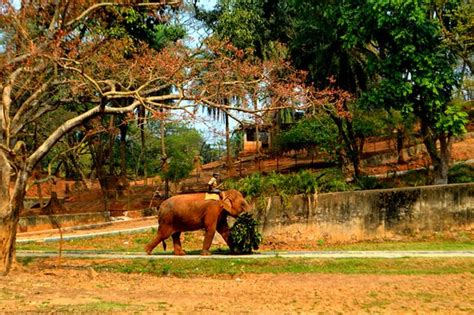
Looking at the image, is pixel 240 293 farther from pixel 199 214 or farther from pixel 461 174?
pixel 461 174

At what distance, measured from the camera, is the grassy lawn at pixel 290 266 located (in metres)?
14.0

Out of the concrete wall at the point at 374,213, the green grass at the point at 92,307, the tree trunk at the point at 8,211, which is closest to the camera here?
the green grass at the point at 92,307

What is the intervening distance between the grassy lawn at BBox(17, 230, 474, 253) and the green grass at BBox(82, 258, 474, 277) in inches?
128

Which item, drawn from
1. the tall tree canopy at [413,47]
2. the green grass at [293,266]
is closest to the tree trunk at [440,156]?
the tall tree canopy at [413,47]

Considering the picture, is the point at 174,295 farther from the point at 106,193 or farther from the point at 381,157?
the point at 381,157

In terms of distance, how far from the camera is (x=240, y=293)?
11.9m

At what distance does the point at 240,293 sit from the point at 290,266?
10.5ft

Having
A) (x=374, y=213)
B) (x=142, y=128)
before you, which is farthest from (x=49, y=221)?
(x=374, y=213)

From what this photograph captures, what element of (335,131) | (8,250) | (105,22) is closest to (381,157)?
(335,131)

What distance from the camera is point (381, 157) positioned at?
41125 mm

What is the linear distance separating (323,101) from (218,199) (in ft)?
13.6

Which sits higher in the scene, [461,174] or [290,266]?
[461,174]

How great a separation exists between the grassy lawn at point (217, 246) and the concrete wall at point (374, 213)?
403mm

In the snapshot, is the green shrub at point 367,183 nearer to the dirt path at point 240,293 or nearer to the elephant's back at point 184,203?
the elephant's back at point 184,203
